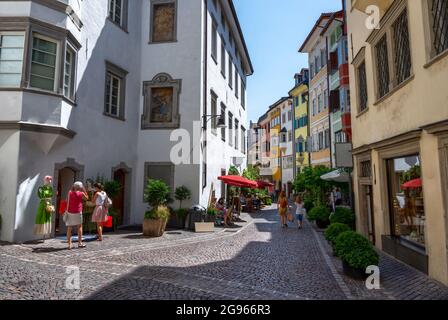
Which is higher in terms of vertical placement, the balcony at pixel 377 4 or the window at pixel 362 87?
the balcony at pixel 377 4

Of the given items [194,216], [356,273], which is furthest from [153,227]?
[356,273]

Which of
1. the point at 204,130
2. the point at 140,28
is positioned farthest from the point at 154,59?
the point at 204,130

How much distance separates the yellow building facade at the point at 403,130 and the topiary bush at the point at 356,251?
4.31ft

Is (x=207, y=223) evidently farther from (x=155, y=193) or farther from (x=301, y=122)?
(x=301, y=122)

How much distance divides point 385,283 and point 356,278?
1.74 feet

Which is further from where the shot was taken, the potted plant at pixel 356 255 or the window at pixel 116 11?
the window at pixel 116 11

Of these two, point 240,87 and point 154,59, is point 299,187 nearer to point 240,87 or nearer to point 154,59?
point 154,59

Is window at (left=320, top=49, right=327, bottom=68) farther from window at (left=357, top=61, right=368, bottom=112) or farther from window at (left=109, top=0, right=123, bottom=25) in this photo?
window at (left=109, top=0, right=123, bottom=25)

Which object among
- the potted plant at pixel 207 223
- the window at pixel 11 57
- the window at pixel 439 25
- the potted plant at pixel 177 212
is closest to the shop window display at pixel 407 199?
the window at pixel 439 25

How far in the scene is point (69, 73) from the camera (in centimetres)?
1111

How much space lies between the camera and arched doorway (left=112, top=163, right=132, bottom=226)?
13992mm

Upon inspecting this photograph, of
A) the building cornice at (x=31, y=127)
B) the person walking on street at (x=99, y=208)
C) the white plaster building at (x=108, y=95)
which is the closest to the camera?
the building cornice at (x=31, y=127)

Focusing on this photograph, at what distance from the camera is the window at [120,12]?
14.0m

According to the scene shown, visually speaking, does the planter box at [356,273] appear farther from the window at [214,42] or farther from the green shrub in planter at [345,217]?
the window at [214,42]
